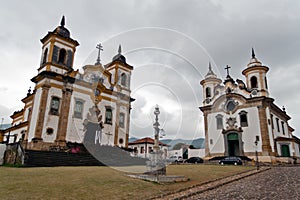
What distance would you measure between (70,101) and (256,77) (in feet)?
84.0

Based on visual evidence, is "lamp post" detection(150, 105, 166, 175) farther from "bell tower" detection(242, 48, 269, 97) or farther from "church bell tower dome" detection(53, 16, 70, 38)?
"bell tower" detection(242, 48, 269, 97)

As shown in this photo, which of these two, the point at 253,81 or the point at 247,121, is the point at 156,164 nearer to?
the point at 247,121

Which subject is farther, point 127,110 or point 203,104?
point 203,104

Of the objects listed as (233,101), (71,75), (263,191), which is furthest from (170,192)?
(233,101)

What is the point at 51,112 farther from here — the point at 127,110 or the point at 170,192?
the point at 170,192

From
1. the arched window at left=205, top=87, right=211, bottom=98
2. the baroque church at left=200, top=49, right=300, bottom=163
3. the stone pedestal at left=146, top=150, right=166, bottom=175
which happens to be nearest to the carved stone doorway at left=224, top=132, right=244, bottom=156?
the baroque church at left=200, top=49, right=300, bottom=163

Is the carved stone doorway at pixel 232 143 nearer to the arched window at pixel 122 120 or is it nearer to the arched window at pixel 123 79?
the arched window at pixel 122 120

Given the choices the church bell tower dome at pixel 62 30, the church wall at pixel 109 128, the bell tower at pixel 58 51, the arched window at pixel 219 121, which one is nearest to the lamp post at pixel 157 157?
the church wall at pixel 109 128

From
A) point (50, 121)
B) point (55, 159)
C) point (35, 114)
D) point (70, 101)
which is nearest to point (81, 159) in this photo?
point (55, 159)

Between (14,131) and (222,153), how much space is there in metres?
28.6

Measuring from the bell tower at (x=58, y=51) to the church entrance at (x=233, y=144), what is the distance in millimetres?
23252

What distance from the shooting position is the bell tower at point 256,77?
32.7 meters

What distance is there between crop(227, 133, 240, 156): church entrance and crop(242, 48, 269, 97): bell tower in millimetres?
6630

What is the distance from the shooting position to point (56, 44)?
27.6 metres
